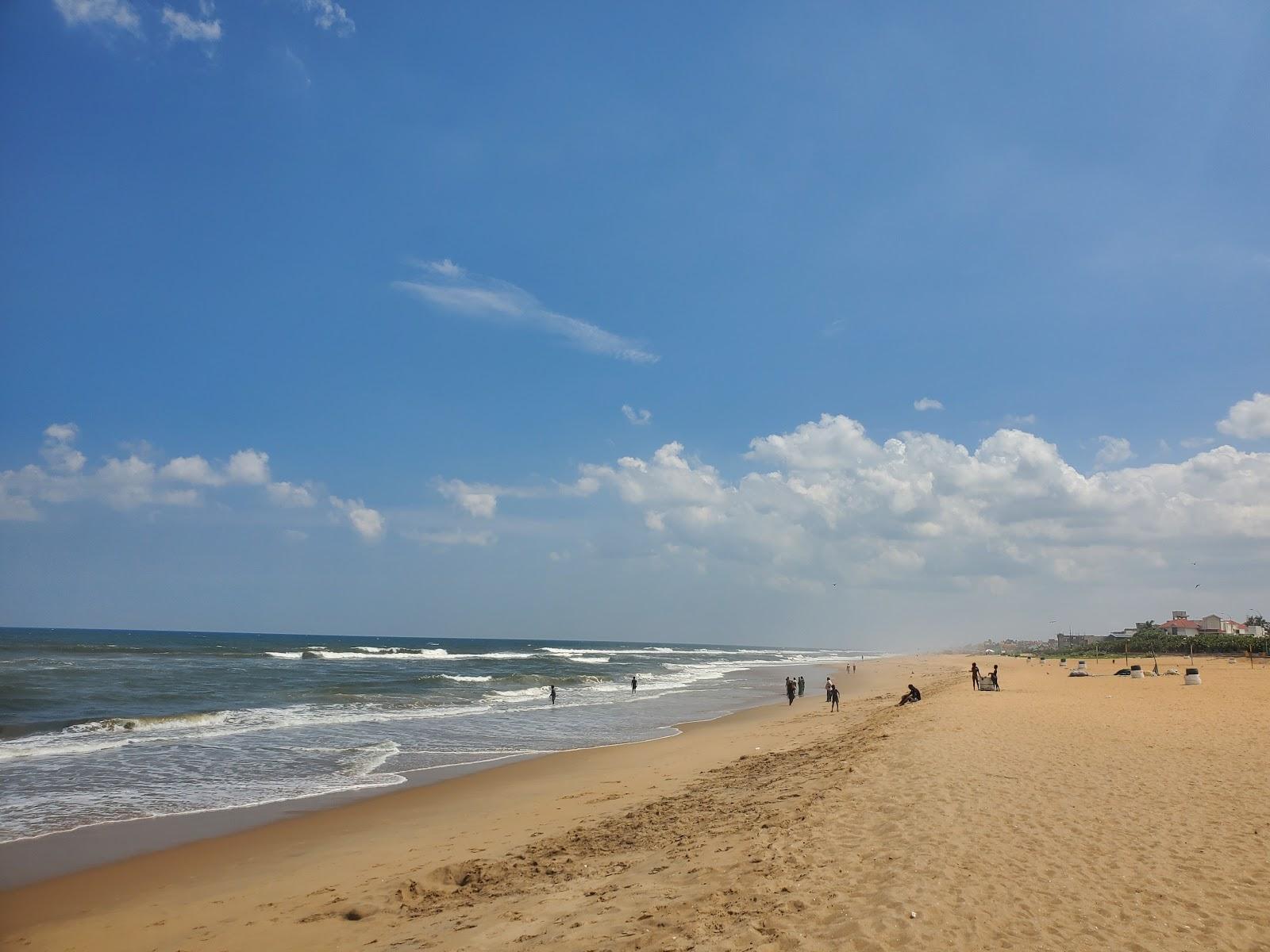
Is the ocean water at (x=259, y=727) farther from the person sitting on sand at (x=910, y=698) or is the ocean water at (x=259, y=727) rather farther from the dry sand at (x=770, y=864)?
the person sitting on sand at (x=910, y=698)

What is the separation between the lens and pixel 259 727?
975 inches

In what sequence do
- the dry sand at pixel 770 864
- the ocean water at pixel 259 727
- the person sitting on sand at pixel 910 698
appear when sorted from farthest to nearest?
1. the person sitting on sand at pixel 910 698
2. the ocean water at pixel 259 727
3. the dry sand at pixel 770 864

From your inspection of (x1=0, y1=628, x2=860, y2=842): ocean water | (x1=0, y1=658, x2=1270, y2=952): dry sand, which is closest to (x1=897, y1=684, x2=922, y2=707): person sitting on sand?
(x1=0, y1=628, x2=860, y2=842): ocean water

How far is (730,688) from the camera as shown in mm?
→ 49000

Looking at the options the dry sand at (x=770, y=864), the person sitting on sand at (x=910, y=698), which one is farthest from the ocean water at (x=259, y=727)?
the person sitting on sand at (x=910, y=698)

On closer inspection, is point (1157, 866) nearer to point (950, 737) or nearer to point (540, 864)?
point (540, 864)

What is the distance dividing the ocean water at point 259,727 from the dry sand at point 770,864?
11.9ft

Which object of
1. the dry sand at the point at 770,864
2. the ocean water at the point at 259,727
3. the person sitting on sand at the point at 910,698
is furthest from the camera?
the person sitting on sand at the point at 910,698

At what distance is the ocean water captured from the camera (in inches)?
601

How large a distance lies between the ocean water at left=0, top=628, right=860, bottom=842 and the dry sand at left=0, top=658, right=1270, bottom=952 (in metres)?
3.63

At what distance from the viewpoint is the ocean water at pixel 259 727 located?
15.3 m

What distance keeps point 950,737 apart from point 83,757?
21890 mm

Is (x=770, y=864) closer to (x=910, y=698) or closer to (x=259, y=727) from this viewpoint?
(x=259, y=727)

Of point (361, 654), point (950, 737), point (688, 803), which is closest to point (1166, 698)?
point (950, 737)
